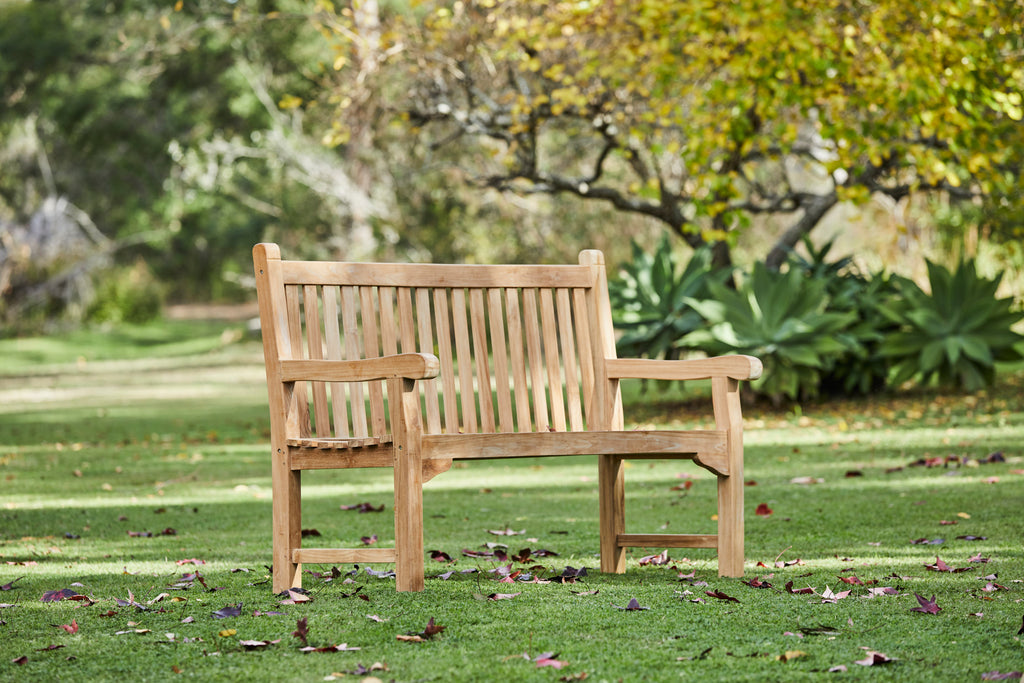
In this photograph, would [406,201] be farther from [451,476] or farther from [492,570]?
[492,570]

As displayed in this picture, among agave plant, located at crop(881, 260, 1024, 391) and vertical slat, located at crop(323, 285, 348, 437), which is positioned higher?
vertical slat, located at crop(323, 285, 348, 437)

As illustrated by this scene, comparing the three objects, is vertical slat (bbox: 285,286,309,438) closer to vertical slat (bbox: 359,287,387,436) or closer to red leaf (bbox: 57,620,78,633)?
vertical slat (bbox: 359,287,387,436)

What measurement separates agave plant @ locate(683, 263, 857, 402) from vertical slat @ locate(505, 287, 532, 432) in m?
5.25

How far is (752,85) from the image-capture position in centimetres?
895

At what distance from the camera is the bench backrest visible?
384cm

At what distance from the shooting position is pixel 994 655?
2762 millimetres

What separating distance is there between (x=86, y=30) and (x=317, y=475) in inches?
1003

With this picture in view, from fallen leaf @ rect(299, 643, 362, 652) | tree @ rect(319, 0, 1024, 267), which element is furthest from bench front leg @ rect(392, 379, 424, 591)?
tree @ rect(319, 0, 1024, 267)

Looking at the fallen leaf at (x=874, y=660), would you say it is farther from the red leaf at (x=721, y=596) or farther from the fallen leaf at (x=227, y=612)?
the fallen leaf at (x=227, y=612)

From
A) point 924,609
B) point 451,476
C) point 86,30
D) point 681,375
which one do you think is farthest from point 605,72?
point 86,30

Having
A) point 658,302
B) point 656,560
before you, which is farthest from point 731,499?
point 658,302

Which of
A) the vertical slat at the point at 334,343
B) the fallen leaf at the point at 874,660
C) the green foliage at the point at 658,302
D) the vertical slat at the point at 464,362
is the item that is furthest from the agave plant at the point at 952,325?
the fallen leaf at the point at 874,660

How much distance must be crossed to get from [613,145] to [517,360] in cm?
679

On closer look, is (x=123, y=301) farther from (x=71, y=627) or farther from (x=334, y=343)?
(x=71, y=627)
